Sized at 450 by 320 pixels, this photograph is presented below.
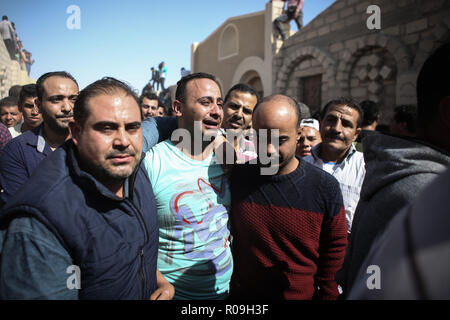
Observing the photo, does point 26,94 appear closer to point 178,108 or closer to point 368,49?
point 178,108

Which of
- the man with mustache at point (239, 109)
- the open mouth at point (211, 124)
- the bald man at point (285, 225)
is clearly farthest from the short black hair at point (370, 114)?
the open mouth at point (211, 124)

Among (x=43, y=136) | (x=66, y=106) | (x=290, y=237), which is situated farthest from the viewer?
(x=66, y=106)

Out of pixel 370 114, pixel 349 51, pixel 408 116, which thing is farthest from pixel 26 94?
pixel 349 51

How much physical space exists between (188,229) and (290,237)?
645 mm

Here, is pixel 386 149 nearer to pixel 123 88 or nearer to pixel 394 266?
pixel 394 266

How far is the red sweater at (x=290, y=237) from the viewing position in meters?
1.63

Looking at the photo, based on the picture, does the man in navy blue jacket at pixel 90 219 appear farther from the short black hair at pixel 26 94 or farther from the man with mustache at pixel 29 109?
the short black hair at pixel 26 94

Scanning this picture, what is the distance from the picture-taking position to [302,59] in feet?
29.6

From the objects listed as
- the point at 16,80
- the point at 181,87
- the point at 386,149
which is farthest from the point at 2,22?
the point at 386,149

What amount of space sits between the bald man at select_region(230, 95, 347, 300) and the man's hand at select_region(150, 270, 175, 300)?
19.2 inches

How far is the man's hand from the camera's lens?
1.42 m

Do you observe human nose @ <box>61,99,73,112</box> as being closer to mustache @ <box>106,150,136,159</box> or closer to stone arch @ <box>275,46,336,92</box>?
mustache @ <box>106,150,136,159</box>

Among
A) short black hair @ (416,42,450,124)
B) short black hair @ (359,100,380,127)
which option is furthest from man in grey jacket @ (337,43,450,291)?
short black hair @ (359,100,380,127)

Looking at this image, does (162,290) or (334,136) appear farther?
(334,136)
